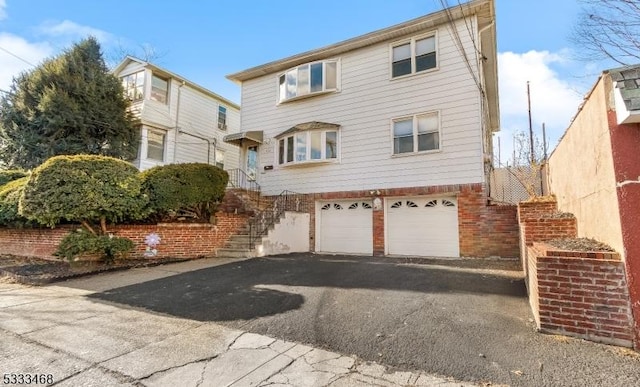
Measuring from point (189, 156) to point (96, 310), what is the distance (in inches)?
526

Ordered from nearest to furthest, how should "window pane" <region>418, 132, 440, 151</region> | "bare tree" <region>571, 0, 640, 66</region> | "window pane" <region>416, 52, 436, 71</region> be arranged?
"bare tree" <region>571, 0, 640, 66</region> < "window pane" <region>418, 132, 440, 151</region> < "window pane" <region>416, 52, 436, 71</region>

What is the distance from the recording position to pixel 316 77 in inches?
500

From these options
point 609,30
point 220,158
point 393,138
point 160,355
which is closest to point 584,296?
point 160,355

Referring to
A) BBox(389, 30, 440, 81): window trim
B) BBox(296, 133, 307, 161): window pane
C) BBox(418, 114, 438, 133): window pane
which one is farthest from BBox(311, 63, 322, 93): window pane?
BBox(418, 114, 438, 133): window pane

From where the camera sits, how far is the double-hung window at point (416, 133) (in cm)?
1047

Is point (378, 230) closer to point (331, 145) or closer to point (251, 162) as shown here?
point (331, 145)

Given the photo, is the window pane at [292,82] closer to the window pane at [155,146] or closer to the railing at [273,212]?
the railing at [273,212]

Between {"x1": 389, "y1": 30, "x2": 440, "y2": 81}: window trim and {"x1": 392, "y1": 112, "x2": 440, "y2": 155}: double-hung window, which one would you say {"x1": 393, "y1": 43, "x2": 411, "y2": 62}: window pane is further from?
{"x1": 392, "y1": 112, "x2": 440, "y2": 155}: double-hung window

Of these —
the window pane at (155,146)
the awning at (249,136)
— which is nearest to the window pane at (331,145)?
the awning at (249,136)

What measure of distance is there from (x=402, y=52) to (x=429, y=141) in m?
3.44

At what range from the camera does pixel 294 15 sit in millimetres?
10891

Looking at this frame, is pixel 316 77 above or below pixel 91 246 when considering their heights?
above

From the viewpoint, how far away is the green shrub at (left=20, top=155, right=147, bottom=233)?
25.9 ft

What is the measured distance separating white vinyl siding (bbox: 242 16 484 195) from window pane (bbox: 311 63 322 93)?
1.51 ft
